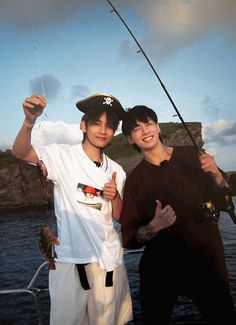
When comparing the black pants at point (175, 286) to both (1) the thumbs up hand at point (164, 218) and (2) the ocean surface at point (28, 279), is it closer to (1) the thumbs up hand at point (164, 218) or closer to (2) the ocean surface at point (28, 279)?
(1) the thumbs up hand at point (164, 218)

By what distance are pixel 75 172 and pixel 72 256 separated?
1.09m

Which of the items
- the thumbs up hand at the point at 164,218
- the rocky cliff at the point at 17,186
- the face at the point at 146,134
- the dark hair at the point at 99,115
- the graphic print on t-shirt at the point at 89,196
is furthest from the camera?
the rocky cliff at the point at 17,186

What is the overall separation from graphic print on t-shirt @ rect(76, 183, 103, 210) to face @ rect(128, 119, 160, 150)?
3.01 feet

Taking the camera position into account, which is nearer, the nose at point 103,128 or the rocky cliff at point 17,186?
the nose at point 103,128

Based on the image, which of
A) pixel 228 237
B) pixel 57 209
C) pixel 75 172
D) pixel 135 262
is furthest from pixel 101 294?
pixel 228 237

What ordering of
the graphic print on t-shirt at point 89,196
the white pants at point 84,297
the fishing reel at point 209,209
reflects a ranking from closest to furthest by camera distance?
the white pants at point 84,297 → the fishing reel at point 209,209 → the graphic print on t-shirt at point 89,196

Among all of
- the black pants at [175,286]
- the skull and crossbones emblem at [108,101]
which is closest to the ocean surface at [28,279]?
the black pants at [175,286]

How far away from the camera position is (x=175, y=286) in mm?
3811

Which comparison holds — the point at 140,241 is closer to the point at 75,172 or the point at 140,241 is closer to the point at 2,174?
the point at 75,172

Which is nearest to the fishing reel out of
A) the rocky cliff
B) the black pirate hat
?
the black pirate hat

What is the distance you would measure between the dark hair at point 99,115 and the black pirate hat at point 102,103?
0.05m

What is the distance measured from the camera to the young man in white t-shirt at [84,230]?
144 inches

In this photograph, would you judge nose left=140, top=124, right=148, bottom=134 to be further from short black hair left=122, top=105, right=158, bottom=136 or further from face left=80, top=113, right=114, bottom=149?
face left=80, top=113, right=114, bottom=149

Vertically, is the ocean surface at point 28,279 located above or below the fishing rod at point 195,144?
below
